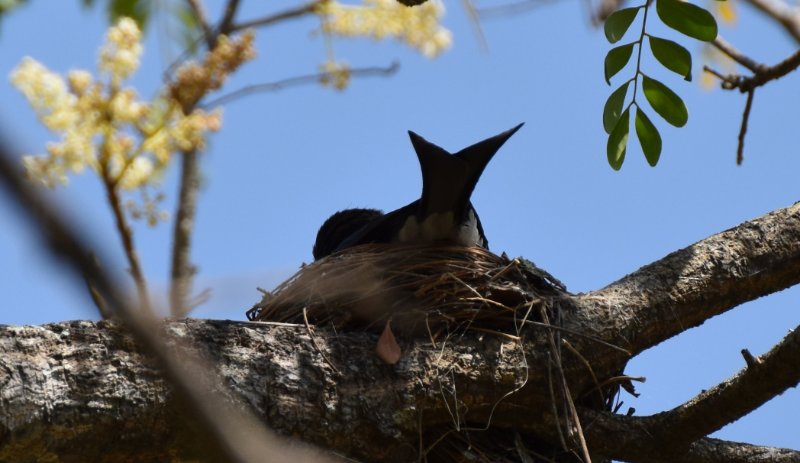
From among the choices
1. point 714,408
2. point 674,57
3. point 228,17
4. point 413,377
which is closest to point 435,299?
point 413,377

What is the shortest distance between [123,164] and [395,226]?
2.27 metres

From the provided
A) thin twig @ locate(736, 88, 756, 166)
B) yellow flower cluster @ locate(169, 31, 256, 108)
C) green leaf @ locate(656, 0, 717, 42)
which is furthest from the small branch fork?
yellow flower cluster @ locate(169, 31, 256, 108)

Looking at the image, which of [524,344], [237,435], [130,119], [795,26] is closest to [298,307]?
[524,344]

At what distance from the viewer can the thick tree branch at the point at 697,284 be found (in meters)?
3.18

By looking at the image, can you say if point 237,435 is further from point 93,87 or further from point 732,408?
point 732,408

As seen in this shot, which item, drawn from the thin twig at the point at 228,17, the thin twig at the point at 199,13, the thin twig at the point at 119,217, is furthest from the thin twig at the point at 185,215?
the thin twig at the point at 119,217

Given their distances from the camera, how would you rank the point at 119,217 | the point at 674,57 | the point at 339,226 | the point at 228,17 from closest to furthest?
the point at 119,217, the point at 674,57, the point at 228,17, the point at 339,226

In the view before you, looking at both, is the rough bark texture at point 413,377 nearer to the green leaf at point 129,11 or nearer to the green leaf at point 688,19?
the green leaf at point 688,19

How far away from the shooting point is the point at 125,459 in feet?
7.97

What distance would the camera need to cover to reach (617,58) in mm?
2914

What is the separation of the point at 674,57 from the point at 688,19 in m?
0.14

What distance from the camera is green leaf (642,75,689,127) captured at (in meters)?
2.92

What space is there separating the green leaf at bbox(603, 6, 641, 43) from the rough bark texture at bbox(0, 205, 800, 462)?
925 mm

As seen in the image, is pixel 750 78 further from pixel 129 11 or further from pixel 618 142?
pixel 129 11
